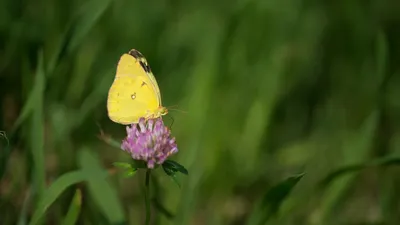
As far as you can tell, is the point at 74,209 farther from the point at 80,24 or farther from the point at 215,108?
the point at 215,108

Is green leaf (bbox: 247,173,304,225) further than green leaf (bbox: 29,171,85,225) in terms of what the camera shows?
Yes

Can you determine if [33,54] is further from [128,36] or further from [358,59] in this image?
[358,59]

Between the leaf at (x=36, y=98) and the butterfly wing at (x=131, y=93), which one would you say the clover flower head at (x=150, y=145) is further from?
the leaf at (x=36, y=98)

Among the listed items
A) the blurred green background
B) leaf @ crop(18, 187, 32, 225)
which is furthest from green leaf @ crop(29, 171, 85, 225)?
leaf @ crop(18, 187, 32, 225)

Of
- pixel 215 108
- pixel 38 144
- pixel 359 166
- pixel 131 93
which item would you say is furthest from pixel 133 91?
pixel 215 108

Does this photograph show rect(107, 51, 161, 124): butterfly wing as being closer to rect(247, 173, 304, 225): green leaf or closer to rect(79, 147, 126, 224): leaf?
rect(79, 147, 126, 224): leaf

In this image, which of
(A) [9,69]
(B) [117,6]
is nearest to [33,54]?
(A) [9,69]
